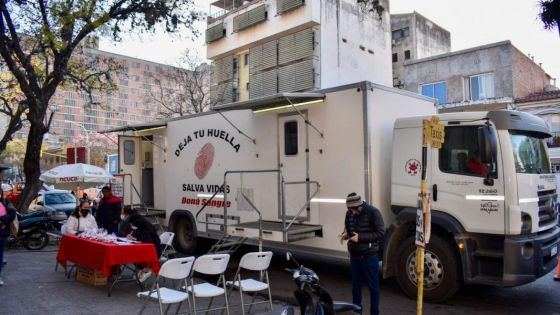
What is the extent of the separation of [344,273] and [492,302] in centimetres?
284

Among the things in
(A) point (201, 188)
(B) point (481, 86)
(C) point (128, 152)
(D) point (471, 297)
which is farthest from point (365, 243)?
(B) point (481, 86)

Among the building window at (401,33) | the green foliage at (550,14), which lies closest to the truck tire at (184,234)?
the green foliage at (550,14)

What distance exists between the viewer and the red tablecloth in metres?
7.21

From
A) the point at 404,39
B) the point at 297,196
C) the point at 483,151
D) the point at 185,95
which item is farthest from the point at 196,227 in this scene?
the point at 404,39

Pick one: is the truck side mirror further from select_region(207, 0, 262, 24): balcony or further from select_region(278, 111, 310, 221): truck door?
select_region(207, 0, 262, 24): balcony

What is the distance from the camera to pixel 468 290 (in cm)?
776

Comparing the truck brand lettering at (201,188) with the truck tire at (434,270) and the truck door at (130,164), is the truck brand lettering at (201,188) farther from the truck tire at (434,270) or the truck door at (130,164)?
the truck tire at (434,270)

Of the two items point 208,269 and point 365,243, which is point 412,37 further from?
point 208,269

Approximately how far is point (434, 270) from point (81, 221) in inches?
263

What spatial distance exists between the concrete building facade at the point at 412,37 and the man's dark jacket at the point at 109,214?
25.8 meters

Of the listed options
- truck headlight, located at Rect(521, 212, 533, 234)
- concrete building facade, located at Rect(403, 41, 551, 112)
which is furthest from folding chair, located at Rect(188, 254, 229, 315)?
concrete building facade, located at Rect(403, 41, 551, 112)

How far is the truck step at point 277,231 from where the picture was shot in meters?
7.69

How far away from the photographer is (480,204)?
262 inches

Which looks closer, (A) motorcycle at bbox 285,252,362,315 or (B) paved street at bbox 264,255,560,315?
(A) motorcycle at bbox 285,252,362,315
